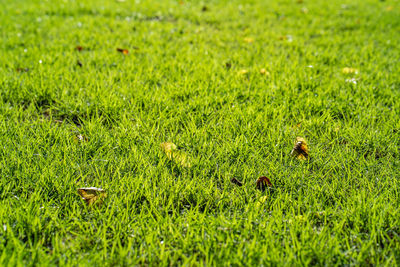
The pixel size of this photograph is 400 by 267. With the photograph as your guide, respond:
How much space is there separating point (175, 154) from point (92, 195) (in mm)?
516

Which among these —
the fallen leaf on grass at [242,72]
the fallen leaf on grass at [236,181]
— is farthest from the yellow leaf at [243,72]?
the fallen leaf on grass at [236,181]

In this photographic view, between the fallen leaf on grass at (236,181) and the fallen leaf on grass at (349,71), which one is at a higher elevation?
the fallen leaf on grass at (349,71)

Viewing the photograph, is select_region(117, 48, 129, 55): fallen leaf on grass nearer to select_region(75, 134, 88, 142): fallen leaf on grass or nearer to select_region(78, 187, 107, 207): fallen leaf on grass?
select_region(75, 134, 88, 142): fallen leaf on grass

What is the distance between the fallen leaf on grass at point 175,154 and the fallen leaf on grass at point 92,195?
1.43ft

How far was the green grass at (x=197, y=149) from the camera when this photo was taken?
1395 millimetres

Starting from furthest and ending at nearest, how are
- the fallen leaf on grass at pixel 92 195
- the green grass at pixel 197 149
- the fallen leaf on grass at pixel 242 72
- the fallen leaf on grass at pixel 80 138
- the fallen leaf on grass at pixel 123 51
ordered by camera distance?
the fallen leaf on grass at pixel 123 51, the fallen leaf on grass at pixel 242 72, the fallen leaf on grass at pixel 80 138, the fallen leaf on grass at pixel 92 195, the green grass at pixel 197 149

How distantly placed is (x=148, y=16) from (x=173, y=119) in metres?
3.21

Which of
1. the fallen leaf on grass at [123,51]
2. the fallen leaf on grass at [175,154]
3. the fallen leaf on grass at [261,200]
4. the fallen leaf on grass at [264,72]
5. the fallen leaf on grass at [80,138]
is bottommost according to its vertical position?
the fallen leaf on grass at [261,200]

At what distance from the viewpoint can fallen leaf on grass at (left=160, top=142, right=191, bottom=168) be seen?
6.17ft

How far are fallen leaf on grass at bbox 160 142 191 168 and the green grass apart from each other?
0.03 metres

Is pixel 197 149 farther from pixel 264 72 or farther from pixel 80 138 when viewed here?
pixel 264 72

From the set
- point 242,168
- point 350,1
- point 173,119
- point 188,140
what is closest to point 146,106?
point 173,119

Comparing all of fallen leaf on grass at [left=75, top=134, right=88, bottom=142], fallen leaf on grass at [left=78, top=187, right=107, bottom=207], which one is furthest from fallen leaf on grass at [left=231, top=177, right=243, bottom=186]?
fallen leaf on grass at [left=75, top=134, right=88, bottom=142]

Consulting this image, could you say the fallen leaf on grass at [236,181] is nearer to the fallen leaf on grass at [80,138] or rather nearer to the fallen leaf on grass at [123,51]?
the fallen leaf on grass at [80,138]
